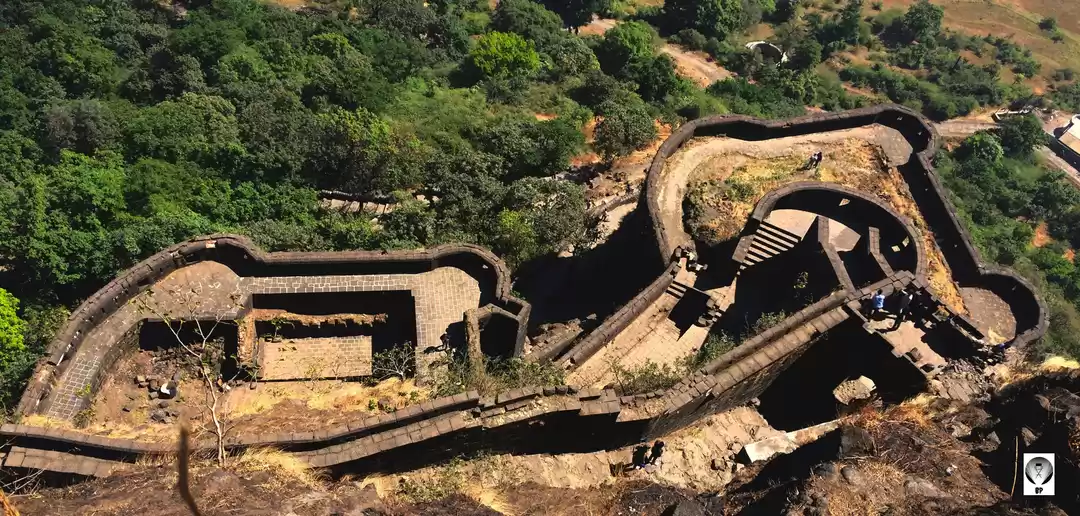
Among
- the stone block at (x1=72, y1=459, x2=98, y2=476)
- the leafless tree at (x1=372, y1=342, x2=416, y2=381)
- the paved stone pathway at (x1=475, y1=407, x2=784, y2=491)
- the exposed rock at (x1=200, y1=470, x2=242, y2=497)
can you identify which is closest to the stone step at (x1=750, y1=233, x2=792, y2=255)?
the paved stone pathway at (x1=475, y1=407, x2=784, y2=491)

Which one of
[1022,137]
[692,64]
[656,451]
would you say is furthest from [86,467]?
[1022,137]

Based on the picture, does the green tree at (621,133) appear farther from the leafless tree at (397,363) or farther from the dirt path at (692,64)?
the dirt path at (692,64)

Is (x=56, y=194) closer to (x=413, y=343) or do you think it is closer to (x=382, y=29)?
(x=413, y=343)

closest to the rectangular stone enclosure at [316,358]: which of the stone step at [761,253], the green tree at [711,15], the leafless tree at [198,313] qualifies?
the leafless tree at [198,313]

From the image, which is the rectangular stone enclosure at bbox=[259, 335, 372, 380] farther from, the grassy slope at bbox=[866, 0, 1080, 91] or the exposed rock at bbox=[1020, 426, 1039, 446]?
the grassy slope at bbox=[866, 0, 1080, 91]

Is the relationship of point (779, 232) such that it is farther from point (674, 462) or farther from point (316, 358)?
point (316, 358)

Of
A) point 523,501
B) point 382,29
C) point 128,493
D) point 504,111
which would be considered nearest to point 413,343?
point 523,501
